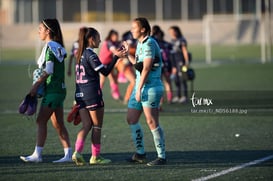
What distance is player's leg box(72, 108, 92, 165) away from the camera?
9539 mm

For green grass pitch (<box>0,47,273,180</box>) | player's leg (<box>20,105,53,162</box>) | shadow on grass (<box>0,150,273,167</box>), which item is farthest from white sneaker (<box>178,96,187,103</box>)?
player's leg (<box>20,105,53,162</box>)

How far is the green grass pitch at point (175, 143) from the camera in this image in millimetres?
9000

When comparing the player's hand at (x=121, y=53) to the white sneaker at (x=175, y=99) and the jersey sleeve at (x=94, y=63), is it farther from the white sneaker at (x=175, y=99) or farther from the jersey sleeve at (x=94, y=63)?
the white sneaker at (x=175, y=99)

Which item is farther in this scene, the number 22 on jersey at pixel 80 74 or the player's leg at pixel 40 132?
the player's leg at pixel 40 132

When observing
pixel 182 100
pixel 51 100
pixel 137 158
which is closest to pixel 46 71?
pixel 51 100

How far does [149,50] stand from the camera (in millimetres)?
9242

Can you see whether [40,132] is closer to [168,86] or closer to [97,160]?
[97,160]

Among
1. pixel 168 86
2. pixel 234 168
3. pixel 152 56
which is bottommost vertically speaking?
pixel 234 168

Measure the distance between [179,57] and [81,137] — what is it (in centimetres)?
887

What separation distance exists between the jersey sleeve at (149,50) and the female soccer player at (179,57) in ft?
26.9

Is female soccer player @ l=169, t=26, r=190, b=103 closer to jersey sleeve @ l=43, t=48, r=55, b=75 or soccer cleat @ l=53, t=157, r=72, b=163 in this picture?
soccer cleat @ l=53, t=157, r=72, b=163

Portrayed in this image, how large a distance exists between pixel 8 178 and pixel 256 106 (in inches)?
333

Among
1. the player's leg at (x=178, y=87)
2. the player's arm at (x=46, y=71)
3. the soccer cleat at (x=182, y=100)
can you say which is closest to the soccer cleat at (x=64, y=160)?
the player's arm at (x=46, y=71)

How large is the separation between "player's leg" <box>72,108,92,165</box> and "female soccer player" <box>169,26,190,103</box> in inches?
320
